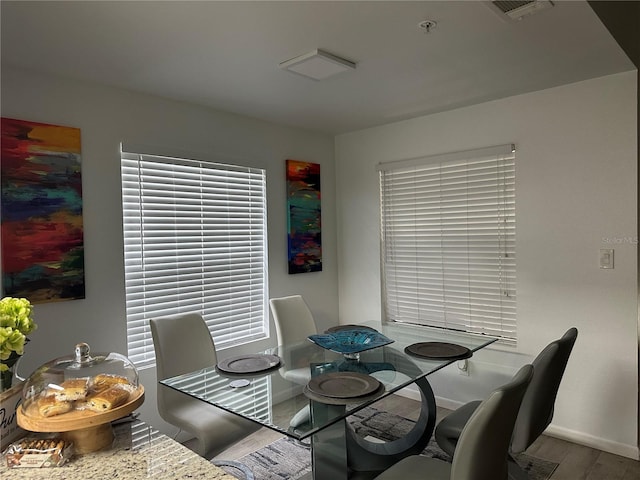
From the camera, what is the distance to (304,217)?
4051 millimetres

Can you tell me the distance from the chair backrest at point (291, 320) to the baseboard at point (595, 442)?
6.10ft

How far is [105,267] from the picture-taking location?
110 inches

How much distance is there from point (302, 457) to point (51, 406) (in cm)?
202

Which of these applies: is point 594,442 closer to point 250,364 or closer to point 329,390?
point 329,390

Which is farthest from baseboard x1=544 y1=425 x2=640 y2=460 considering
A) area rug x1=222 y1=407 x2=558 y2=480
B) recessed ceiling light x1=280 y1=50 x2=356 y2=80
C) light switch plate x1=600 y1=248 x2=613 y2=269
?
recessed ceiling light x1=280 y1=50 x2=356 y2=80

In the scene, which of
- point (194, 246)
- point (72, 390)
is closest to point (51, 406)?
point (72, 390)

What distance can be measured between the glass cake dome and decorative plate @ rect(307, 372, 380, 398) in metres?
0.79

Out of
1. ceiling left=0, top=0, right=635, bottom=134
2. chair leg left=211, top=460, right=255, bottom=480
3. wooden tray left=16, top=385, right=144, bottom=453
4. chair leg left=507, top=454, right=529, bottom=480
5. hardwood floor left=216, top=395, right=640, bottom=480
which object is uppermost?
ceiling left=0, top=0, right=635, bottom=134

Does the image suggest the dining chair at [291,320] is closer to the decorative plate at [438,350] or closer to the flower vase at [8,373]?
the decorative plate at [438,350]

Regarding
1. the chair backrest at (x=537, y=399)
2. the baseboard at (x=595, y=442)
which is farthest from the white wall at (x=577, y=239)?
the chair backrest at (x=537, y=399)

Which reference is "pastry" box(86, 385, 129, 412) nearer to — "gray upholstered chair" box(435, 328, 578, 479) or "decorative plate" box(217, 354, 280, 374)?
"decorative plate" box(217, 354, 280, 374)

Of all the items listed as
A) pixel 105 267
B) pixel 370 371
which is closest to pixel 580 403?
pixel 370 371

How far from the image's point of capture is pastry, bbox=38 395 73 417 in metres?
1.19

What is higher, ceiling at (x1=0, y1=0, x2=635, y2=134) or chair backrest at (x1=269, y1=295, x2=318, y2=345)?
ceiling at (x1=0, y1=0, x2=635, y2=134)
